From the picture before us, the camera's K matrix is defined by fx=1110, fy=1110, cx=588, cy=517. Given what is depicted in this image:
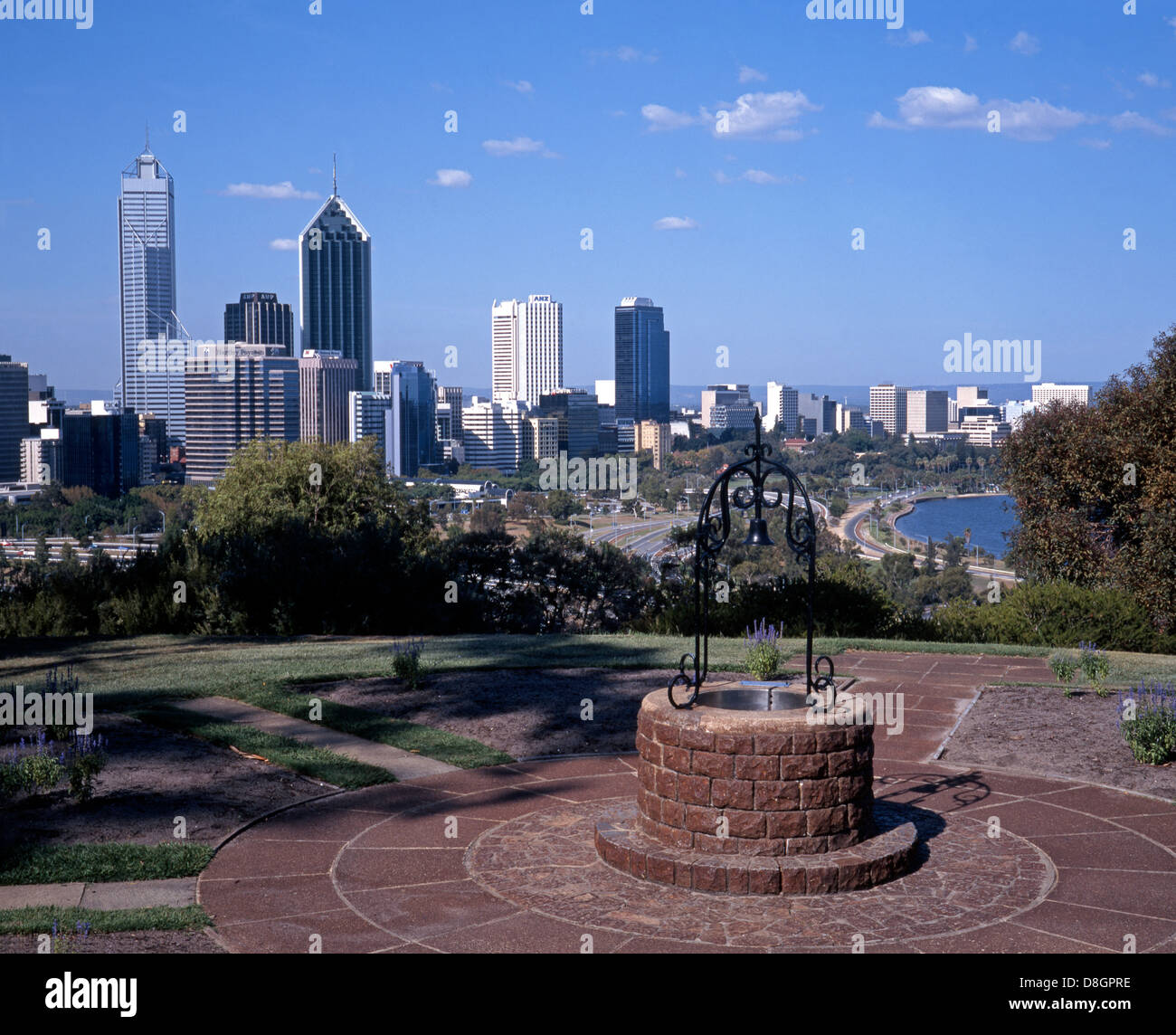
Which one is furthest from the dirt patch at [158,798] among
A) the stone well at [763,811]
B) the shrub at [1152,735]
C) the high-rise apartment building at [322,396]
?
the high-rise apartment building at [322,396]

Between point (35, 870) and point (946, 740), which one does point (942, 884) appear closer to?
point (946, 740)

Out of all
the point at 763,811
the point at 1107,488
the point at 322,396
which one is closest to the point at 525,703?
the point at 763,811

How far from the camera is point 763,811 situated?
20.3 feet

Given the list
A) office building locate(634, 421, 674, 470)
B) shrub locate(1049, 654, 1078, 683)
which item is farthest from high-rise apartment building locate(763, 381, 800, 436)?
shrub locate(1049, 654, 1078, 683)

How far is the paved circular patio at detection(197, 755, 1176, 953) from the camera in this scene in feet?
17.4

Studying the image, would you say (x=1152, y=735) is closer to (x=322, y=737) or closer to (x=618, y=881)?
(x=618, y=881)

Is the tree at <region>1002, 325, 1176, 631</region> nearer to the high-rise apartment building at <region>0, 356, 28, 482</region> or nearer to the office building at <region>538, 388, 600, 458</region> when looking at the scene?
A: the high-rise apartment building at <region>0, 356, 28, 482</region>

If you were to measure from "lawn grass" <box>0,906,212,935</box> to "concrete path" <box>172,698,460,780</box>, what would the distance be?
2854 mm

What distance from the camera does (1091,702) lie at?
417 inches

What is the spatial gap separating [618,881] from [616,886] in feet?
0.26
